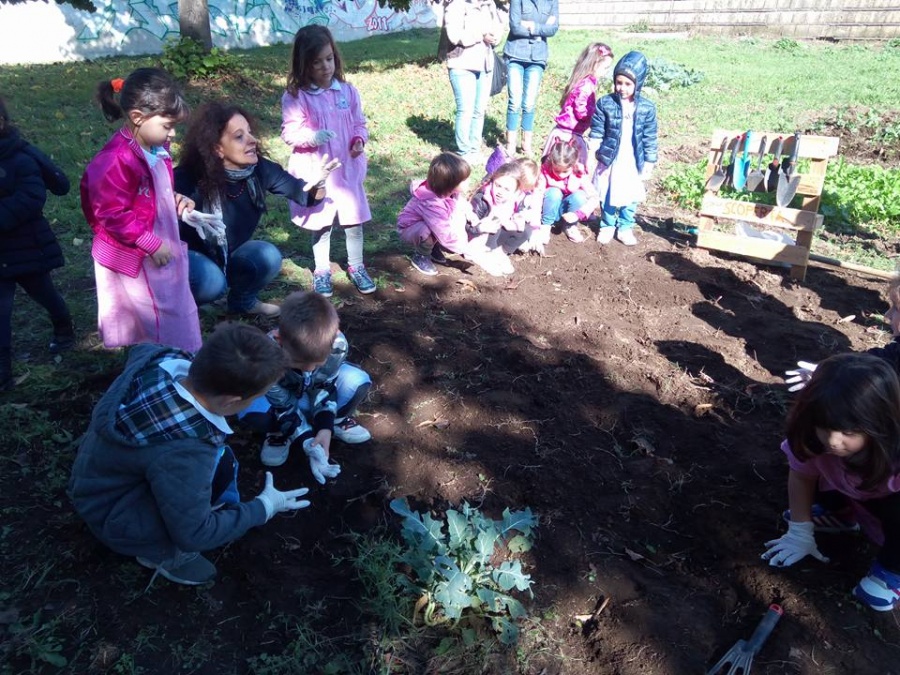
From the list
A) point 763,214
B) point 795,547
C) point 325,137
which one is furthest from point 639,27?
point 795,547

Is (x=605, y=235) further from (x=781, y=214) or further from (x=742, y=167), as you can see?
(x=781, y=214)

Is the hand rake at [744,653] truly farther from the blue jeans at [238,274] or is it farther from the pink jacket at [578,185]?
the pink jacket at [578,185]

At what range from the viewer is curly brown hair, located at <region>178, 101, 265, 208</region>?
3.60 metres

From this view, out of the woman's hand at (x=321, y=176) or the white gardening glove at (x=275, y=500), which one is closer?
the white gardening glove at (x=275, y=500)

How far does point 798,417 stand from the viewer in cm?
240

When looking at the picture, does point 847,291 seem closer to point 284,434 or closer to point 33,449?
point 284,434

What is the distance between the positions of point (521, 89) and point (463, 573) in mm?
6850

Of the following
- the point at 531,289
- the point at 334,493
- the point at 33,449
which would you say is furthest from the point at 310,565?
the point at 531,289

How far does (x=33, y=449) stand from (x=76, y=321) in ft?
4.64

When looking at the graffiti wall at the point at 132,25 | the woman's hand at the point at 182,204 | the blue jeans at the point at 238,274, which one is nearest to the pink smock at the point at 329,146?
the blue jeans at the point at 238,274

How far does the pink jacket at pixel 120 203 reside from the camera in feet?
9.71

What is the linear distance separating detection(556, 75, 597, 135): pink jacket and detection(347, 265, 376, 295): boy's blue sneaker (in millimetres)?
3016

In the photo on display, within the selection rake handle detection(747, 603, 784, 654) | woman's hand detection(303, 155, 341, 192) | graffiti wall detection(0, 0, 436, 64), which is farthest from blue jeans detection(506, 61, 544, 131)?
graffiti wall detection(0, 0, 436, 64)

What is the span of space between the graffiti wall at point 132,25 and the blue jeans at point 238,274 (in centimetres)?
1143
